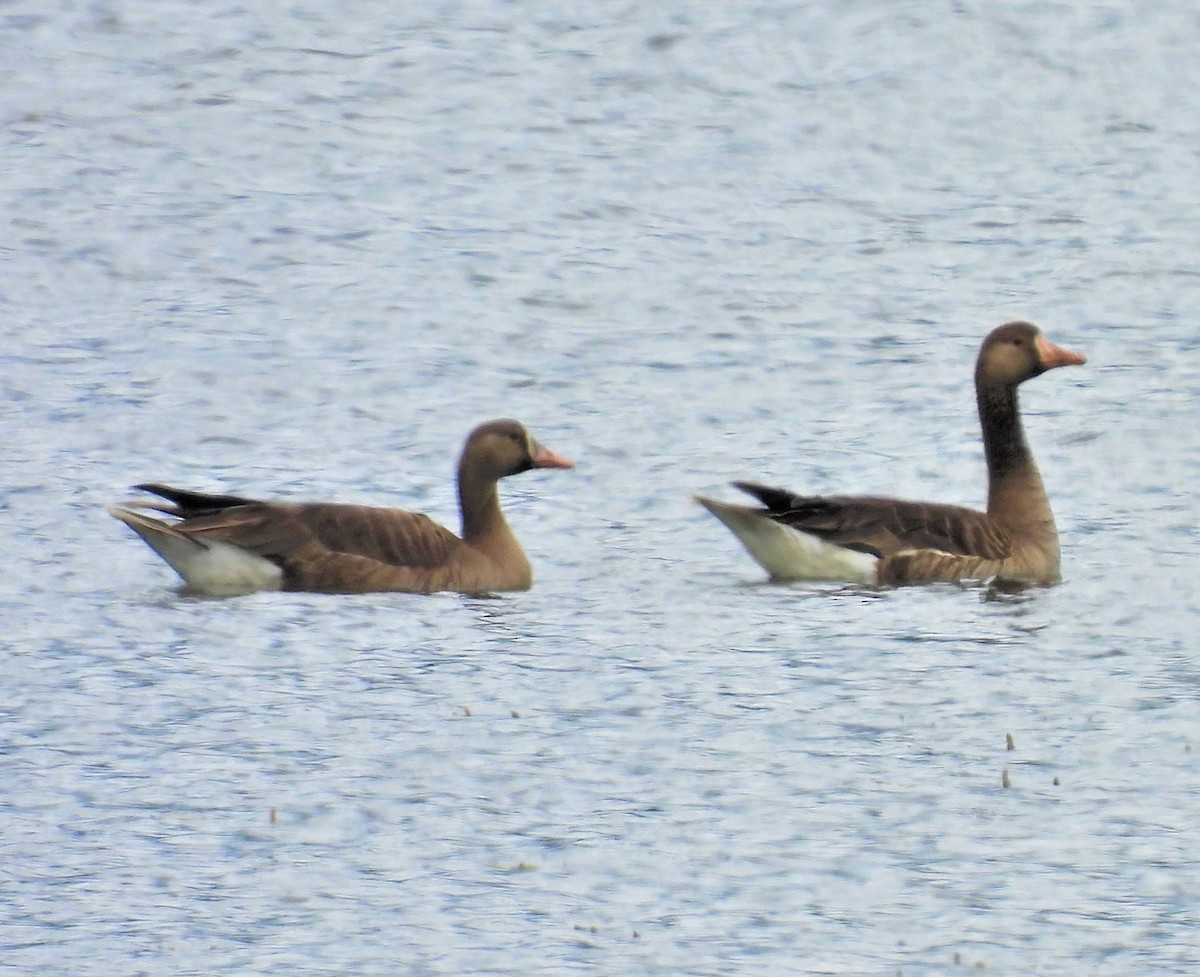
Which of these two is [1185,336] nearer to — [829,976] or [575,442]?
[575,442]

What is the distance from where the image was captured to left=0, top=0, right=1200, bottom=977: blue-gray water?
24.1ft

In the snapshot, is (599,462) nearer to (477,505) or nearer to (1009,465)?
(477,505)

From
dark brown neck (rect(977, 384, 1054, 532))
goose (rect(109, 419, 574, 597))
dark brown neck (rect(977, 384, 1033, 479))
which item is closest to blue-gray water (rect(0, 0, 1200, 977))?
goose (rect(109, 419, 574, 597))

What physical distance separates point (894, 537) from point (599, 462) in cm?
221

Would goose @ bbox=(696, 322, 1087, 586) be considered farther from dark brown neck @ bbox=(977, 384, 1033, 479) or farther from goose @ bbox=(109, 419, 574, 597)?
goose @ bbox=(109, 419, 574, 597)

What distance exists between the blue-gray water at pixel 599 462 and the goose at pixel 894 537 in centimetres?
25

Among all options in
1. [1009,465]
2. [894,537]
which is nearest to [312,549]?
[894,537]

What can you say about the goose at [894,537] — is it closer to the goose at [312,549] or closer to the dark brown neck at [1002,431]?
the dark brown neck at [1002,431]

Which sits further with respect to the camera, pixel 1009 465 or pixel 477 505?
pixel 1009 465

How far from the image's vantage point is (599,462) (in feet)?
45.8

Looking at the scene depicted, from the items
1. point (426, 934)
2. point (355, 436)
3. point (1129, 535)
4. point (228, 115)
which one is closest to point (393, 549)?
point (355, 436)

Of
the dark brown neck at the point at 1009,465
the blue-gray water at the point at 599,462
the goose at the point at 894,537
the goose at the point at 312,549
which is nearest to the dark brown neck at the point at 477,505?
the goose at the point at 312,549

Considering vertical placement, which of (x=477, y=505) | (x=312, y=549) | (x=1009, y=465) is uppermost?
(x=1009, y=465)

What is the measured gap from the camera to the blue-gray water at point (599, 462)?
734cm
